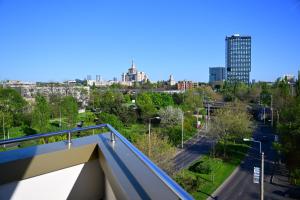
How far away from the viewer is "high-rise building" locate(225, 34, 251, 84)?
84.9 m

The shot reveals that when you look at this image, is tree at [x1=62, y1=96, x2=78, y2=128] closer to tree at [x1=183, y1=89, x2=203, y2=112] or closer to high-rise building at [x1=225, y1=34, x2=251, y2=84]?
tree at [x1=183, y1=89, x2=203, y2=112]

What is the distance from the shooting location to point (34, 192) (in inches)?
89.7

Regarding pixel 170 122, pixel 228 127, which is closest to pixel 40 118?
pixel 170 122

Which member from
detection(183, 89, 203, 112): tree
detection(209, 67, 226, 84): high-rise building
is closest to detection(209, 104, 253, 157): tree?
detection(183, 89, 203, 112): tree

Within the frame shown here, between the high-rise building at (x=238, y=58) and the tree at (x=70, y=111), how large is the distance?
2556 inches

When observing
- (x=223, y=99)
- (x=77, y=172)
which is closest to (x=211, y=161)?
(x=77, y=172)

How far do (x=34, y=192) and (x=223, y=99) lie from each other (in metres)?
55.7

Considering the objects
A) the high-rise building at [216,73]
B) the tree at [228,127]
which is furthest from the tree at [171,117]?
the high-rise building at [216,73]

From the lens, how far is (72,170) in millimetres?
2527

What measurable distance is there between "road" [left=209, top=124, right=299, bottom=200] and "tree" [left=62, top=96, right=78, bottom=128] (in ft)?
54.6

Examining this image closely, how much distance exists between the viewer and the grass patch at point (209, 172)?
1403cm

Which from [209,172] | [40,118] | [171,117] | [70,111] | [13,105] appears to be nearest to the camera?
[209,172]

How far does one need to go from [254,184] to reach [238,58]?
7650 centimetres

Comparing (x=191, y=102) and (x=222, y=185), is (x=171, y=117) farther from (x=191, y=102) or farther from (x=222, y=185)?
(x=222, y=185)
